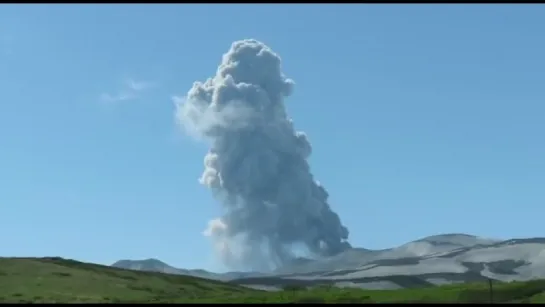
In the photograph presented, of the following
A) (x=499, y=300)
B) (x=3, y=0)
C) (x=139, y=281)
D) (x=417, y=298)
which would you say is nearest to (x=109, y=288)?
(x=139, y=281)

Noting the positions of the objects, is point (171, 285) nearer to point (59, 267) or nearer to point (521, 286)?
point (59, 267)

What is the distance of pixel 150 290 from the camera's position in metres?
166

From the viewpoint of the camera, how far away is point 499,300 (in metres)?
134

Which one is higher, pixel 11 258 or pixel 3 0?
pixel 11 258

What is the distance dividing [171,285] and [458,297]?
74379 mm

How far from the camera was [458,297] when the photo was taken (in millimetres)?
132500

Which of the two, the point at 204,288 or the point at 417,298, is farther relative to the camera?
the point at 204,288

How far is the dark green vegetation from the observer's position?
133 metres

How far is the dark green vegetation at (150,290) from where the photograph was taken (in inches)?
5246

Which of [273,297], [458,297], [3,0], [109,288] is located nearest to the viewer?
[3,0]

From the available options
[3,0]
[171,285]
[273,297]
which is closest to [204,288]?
[171,285]

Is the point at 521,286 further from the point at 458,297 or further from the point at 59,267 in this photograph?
the point at 59,267

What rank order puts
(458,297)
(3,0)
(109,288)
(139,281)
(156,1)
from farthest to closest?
1. (139,281)
2. (109,288)
3. (458,297)
4. (3,0)
5. (156,1)

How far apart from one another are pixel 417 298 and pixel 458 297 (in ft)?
23.6
